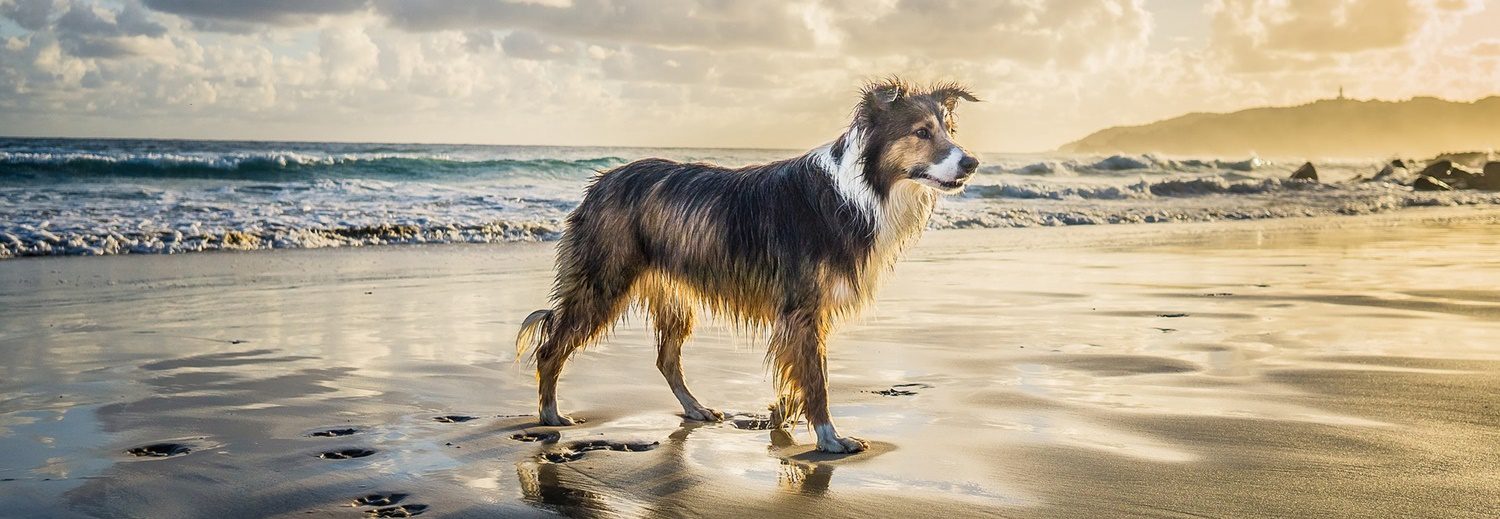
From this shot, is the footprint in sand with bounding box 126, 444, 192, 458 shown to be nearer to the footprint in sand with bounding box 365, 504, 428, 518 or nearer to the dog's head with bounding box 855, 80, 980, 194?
the footprint in sand with bounding box 365, 504, 428, 518

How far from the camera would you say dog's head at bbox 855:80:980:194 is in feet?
16.3

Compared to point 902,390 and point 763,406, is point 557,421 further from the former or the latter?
point 902,390

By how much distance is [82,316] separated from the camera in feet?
27.5

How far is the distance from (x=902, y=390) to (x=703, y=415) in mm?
1083

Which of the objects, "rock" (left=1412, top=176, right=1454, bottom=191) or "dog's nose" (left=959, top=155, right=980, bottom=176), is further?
"rock" (left=1412, top=176, right=1454, bottom=191)

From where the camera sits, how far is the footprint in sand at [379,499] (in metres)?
3.96

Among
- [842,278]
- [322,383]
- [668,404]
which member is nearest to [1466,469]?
[842,278]

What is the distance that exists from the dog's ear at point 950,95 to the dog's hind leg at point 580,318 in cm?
161

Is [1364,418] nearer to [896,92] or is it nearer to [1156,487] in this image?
[1156,487]

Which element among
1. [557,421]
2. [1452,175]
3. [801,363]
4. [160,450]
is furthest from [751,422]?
[1452,175]

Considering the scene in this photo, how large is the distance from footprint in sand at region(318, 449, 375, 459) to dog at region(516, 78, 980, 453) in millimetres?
905

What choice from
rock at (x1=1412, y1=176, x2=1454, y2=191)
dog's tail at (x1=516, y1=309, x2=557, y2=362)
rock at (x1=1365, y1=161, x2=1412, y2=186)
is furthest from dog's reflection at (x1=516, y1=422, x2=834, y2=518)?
rock at (x1=1365, y1=161, x2=1412, y2=186)

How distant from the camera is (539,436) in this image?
16.7ft

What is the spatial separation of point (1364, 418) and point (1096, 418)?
1124mm
